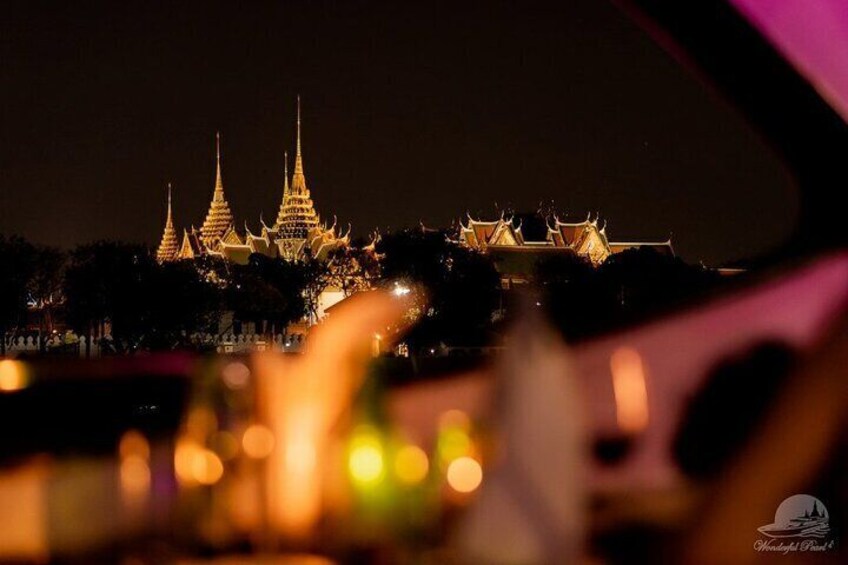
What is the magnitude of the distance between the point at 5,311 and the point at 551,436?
108ft

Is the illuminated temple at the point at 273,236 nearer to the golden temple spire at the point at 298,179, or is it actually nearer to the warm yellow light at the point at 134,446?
the golden temple spire at the point at 298,179

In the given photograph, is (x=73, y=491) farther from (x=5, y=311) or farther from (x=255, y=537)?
(x=5, y=311)

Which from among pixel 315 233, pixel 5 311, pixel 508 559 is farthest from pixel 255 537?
pixel 315 233

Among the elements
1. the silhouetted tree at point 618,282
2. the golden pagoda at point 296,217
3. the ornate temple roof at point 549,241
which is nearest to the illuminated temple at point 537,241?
the ornate temple roof at point 549,241

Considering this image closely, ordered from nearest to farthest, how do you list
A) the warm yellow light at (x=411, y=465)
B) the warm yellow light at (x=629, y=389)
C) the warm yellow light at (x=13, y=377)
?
the warm yellow light at (x=629, y=389), the warm yellow light at (x=411, y=465), the warm yellow light at (x=13, y=377)

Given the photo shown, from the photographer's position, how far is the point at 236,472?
796 cm

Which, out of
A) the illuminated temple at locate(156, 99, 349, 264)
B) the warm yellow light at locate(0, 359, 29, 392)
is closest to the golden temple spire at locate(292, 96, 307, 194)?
the illuminated temple at locate(156, 99, 349, 264)

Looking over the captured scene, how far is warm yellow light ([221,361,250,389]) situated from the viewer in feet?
32.2

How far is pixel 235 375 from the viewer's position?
10023 mm

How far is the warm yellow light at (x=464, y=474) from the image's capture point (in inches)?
270

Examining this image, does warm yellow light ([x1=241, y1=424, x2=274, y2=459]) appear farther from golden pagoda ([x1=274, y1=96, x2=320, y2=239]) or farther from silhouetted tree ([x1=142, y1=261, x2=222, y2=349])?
golden pagoda ([x1=274, y1=96, x2=320, y2=239])

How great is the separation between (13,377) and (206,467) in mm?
3295

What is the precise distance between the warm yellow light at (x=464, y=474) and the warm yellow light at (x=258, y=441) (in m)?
1.58

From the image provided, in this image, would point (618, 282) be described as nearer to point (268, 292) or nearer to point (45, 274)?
point (268, 292)
